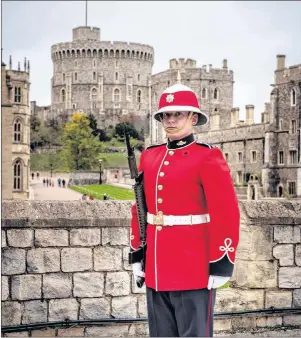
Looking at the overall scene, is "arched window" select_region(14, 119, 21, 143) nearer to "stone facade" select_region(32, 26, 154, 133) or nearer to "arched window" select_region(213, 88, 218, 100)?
"arched window" select_region(213, 88, 218, 100)

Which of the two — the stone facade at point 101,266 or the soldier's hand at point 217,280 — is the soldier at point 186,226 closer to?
the soldier's hand at point 217,280

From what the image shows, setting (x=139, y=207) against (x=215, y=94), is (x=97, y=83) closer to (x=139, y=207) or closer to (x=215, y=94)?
(x=215, y=94)

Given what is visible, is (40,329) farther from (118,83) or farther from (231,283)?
(118,83)

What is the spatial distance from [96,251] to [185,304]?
4.26 ft

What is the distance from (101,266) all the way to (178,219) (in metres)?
1.31

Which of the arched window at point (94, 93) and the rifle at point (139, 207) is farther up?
the arched window at point (94, 93)

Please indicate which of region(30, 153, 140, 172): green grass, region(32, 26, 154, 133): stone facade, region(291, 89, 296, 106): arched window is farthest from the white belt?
region(32, 26, 154, 133): stone facade

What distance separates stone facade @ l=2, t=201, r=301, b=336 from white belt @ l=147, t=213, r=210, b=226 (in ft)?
3.67

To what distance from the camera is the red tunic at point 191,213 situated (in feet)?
11.0

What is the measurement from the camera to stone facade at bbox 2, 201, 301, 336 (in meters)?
4.50

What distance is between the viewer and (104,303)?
4.61m

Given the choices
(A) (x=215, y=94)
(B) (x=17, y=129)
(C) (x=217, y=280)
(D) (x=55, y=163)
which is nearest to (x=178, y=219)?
(C) (x=217, y=280)

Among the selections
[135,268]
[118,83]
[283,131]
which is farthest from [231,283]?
[118,83]

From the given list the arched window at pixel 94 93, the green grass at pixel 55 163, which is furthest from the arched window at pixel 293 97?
the arched window at pixel 94 93
